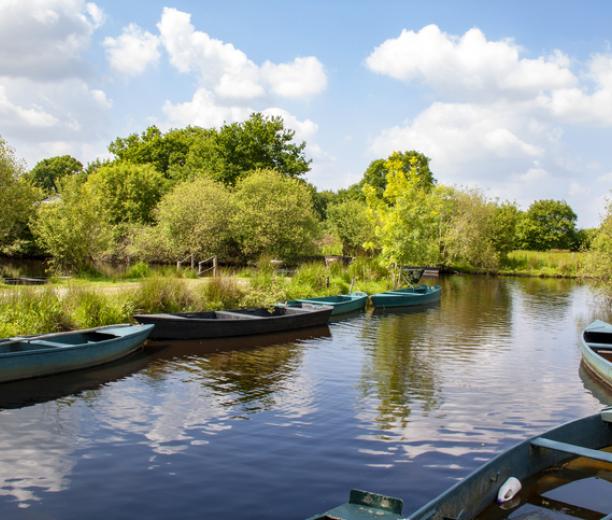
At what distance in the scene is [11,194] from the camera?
108 feet

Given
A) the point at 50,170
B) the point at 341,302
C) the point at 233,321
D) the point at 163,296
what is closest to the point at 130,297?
the point at 163,296

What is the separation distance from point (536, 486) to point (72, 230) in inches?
917

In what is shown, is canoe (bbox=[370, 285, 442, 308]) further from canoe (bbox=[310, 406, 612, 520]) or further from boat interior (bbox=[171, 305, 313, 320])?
canoe (bbox=[310, 406, 612, 520])

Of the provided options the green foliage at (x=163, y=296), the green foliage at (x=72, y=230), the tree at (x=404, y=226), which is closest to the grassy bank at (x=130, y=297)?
the green foliage at (x=163, y=296)

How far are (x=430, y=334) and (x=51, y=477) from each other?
15.5 m

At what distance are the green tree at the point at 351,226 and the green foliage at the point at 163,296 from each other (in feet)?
113

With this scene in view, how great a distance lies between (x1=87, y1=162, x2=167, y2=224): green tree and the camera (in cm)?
4738

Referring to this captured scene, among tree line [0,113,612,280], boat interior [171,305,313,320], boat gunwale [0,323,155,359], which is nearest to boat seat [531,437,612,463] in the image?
boat gunwale [0,323,155,359]

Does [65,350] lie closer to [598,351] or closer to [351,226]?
[598,351]

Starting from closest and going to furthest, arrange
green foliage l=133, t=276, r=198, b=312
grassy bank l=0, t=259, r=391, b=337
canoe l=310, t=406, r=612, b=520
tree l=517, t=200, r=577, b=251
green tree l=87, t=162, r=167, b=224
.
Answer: canoe l=310, t=406, r=612, b=520 → grassy bank l=0, t=259, r=391, b=337 → green foliage l=133, t=276, r=198, b=312 → green tree l=87, t=162, r=167, b=224 → tree l=517, t=200, r=577, b=251

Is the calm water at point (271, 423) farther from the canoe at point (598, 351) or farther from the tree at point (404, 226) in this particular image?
the tree at point (404, 226)

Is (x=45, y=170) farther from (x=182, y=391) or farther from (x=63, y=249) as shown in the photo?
Result: (x=182, y=391)

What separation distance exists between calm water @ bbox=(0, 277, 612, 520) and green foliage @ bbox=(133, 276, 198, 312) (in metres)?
2.56

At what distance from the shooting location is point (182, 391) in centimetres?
1253
